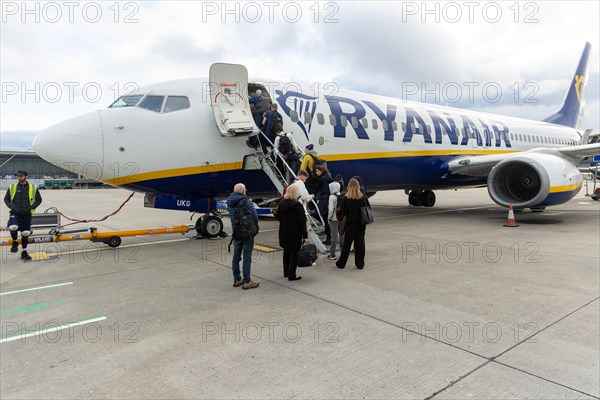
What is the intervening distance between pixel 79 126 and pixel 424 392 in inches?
280

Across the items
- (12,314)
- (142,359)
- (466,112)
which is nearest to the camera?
A: (142,359)

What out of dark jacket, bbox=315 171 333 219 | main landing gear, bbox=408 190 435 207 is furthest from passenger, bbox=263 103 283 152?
main landing gear, bbox=408 190 435 207

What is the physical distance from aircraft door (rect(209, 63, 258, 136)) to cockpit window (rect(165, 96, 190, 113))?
571mm

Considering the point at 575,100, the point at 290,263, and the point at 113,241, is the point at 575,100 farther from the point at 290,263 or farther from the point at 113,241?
the point at 113,241

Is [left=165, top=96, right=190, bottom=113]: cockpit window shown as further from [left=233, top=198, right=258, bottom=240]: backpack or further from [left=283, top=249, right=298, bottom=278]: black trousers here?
[left=283, top=249, right=298, bottom=278]: black trousers

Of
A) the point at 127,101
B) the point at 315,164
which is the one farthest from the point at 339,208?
the point at 127,101

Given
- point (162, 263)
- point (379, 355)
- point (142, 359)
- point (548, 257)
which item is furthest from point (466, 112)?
point (142, 359)

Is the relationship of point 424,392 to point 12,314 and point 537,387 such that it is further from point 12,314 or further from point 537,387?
point 12,314

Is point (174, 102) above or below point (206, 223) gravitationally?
above

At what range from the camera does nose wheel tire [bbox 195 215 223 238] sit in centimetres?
884

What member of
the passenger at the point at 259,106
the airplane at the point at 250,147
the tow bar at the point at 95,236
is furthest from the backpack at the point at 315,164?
the tow bar at the point at 95,236

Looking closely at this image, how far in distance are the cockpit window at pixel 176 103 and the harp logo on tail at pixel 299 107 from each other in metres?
2.25

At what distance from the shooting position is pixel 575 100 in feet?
76.4

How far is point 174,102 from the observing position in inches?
311
